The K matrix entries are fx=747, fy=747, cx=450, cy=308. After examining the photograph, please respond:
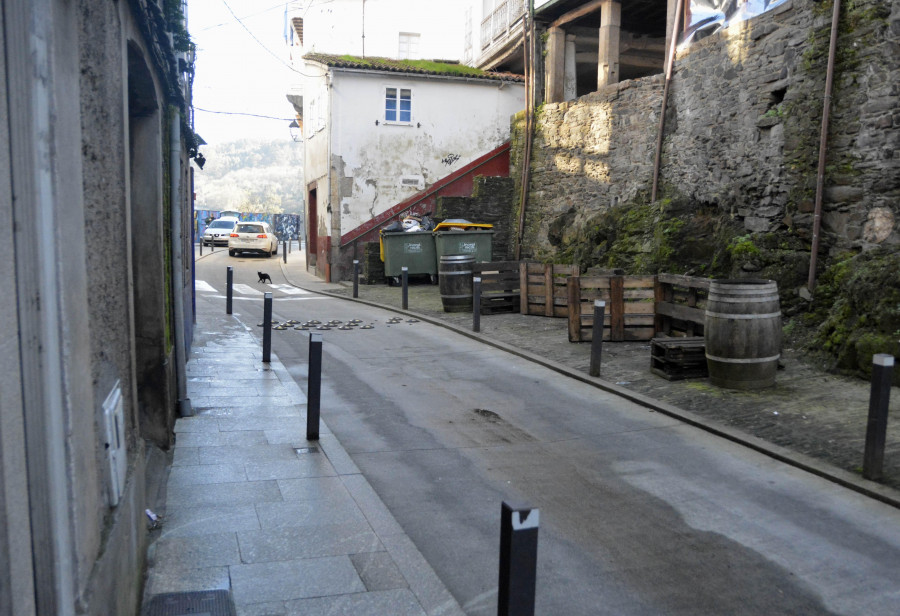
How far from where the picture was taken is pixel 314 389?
609cm

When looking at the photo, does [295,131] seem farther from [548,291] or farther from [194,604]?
[194,604]

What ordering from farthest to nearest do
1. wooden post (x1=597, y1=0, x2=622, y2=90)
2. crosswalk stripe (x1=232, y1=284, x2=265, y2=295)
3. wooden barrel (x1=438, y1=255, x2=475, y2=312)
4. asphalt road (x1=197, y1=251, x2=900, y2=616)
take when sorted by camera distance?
crosswalk stripe (x1=232, y1=284, x2=265, y2=295) → wooden post (x1=597, y1=0, x2=622, y2=90) → wooden barrel (x1=438, y1=255, x2=475, y2=312) → asphalt road (x1=197, y1=251, x2=900, y2=616)

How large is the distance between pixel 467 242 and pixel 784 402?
12934 mm

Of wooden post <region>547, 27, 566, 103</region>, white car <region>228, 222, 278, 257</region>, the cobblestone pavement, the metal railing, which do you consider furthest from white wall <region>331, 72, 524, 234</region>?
the cobblestone pavement

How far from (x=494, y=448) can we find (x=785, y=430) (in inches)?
102

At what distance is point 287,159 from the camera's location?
17362cm

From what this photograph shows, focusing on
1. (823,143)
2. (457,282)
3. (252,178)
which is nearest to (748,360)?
(823,143)

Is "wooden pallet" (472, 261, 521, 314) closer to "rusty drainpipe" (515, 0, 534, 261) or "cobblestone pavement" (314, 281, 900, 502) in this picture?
"cobblestone pavement" (314, 281, 900, 502)

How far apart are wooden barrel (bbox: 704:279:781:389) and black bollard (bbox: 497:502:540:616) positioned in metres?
5.88

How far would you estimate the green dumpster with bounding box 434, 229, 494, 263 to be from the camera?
19.6 m

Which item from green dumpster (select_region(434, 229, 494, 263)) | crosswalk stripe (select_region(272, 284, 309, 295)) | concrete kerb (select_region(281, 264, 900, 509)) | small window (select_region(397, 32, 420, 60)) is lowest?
crosswalk stripe (select_region(272, 284, 309, 295))

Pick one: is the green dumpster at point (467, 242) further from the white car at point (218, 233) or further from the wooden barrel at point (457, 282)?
the white car at point (218, 233)

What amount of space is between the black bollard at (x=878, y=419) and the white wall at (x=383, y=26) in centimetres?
2758

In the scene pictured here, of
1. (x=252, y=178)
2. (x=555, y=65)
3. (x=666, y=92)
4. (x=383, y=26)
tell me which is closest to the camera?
(x=666, y=92)
